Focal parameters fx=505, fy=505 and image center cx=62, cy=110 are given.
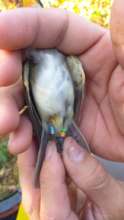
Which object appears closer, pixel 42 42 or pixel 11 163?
pixel 42 42

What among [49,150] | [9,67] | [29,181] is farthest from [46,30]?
[29,181]

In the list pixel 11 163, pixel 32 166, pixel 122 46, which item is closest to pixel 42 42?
pixel 122 46

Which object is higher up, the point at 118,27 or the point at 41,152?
the point at 118,27

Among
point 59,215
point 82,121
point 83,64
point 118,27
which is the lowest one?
point 59,215

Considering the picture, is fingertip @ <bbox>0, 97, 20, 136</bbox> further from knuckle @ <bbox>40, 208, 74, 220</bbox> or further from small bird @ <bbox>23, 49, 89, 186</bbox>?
knuckle @ <bbox>40, 208, 74, 220</bbox>

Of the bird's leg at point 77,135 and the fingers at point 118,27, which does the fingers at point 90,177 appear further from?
the fingers at point 118,27

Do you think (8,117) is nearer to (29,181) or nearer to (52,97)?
(52,97)

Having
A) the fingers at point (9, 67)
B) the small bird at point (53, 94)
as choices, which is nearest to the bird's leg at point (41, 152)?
the small bird at point (53, 94)

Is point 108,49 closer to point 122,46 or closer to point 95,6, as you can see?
point 122,46
